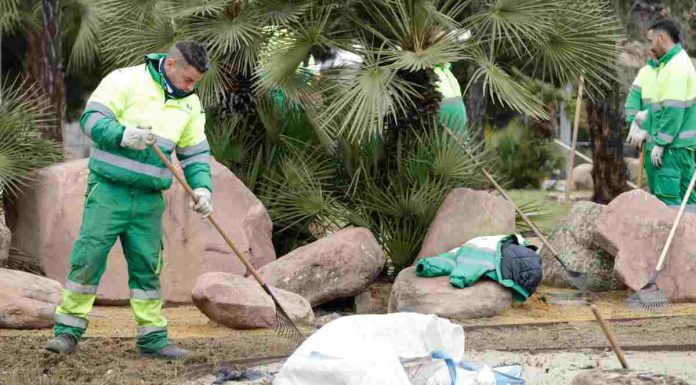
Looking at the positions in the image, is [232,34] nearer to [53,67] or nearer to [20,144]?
[20,144]

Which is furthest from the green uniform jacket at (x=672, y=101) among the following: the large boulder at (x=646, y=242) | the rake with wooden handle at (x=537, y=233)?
the rake with wooden handle at (x=537, y=233)

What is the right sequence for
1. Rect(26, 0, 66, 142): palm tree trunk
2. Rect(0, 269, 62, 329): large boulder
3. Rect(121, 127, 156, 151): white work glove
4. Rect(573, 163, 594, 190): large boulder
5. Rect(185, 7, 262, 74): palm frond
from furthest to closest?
Rect(573, 163, 594, 190): large boulder
Rect(26, 0, 66, 142): palm tree trunk
Rect(185, 7, 262, 74): palm frond
Rect(0, 269, 62, 329): large boulder
Rect(121, 127, 156, 151): white work glove

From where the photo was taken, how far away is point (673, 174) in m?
9.45

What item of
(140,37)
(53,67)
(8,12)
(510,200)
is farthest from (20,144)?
(8,12)

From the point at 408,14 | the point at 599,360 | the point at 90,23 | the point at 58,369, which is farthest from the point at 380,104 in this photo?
the point at 90,23

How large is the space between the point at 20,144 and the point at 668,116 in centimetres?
485

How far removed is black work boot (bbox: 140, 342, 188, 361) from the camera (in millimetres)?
6383

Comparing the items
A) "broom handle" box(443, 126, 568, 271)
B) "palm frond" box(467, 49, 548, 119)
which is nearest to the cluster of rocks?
"broom handle" box(443, 126, 568, 271)

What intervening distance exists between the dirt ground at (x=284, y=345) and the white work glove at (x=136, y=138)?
43.7 inches

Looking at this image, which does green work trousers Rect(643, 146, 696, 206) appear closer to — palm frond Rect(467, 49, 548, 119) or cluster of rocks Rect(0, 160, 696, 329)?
cluster of rocks Rect(0, 160, 696, 329)

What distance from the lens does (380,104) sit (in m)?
8.51

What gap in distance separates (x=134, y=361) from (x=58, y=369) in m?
0.43

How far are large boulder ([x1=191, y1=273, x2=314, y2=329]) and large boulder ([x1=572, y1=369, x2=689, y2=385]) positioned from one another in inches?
99.1

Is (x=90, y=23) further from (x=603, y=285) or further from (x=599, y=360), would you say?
(x=599, y=360)
